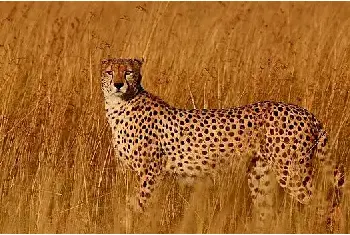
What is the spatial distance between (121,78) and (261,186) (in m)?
0.85

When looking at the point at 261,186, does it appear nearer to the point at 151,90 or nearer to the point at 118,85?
the point at 118,85

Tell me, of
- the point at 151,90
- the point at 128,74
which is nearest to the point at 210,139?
the point at 128,74

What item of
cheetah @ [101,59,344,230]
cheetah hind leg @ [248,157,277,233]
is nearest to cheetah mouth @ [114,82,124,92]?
cheetah @ [101,59,344,230]

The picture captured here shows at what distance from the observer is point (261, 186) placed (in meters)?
4.74

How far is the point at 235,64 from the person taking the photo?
648 cm

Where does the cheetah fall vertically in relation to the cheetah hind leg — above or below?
above

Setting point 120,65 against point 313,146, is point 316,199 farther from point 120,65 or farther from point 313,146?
point 120,65

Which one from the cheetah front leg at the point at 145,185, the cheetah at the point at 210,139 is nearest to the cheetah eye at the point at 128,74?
the cheetah at the point at 210,139

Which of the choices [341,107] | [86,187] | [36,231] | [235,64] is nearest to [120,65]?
[86,187]

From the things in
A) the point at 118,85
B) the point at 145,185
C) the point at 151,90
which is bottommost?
the point at 145,185

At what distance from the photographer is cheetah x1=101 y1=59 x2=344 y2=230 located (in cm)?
465

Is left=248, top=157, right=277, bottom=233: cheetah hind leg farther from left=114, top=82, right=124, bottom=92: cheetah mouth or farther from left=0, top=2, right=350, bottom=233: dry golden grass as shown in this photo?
left=114, top=82, right=124, bottom=92: cheetah mouth

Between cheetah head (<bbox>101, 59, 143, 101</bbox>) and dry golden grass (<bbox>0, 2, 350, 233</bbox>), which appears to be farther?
cheetah head (<bbox>101, 59, 143, 101</bbox>)

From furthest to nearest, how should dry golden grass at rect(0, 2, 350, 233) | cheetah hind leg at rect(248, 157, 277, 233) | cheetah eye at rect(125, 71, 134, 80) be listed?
1. cheetah eye at rect(125, 71, 134, 80)
2. cheetah hind leg at rect(248, 157, 277, 233)
3. dry golden grass at rect(0, 2, 350, 233)
